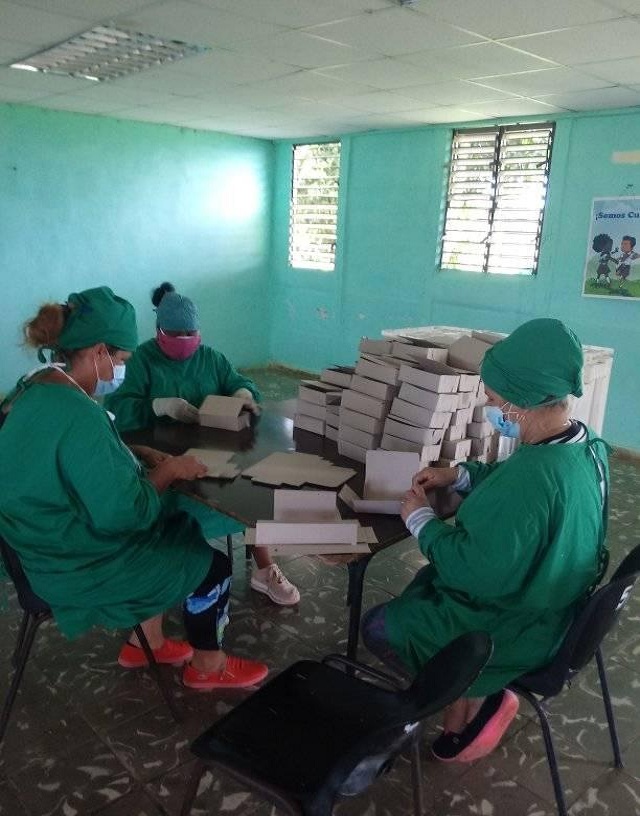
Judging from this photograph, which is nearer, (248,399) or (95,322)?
(95,322)

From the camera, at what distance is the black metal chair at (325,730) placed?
4.13ft

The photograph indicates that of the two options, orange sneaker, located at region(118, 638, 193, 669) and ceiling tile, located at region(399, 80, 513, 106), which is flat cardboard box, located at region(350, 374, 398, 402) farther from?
ceiling tile, located at region(399, 80, 513, 106)

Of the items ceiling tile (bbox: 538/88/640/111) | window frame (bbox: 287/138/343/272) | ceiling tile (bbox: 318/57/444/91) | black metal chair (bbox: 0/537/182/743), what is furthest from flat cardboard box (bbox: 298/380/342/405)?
window frame (bbox: 287/138/343/272)

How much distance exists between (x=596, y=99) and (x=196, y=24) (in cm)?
274

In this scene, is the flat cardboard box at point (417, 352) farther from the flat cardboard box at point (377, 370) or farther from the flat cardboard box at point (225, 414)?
the flat cardboard box at point (225, 414)

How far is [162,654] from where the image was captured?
2.44m

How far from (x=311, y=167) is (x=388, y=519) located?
5898 mm

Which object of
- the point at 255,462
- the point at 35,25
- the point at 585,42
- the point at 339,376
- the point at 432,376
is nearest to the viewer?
the point at 432,376

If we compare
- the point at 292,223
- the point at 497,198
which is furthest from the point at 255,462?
the point at 292,223

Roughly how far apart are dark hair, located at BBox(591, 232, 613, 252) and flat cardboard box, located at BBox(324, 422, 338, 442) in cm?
335

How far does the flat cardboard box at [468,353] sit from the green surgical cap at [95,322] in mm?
1180

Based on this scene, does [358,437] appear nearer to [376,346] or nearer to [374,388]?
[374,388]

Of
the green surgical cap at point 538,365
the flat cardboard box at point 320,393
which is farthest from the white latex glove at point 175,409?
the green surgical cap at point 538,365

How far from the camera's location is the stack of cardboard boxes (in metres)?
2.21
